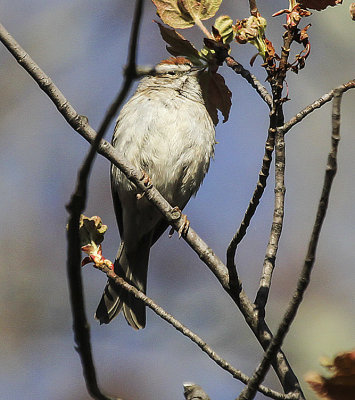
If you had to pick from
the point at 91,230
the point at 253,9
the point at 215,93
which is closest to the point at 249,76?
the point at 215,93

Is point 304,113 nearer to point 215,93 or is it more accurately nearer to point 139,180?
point 215,93

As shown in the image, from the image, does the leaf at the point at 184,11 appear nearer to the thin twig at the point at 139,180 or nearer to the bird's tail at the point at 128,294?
the thin twig at the point at 139,180

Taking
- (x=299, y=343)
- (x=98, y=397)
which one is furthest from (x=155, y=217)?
(x=98, y=397)

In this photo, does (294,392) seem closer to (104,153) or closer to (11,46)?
(104,153)

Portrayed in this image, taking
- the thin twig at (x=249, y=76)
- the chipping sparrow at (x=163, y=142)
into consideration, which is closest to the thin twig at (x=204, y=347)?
the thin twig at (x=249, y=76)

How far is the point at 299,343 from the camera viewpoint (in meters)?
5.09

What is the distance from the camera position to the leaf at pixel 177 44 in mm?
2227

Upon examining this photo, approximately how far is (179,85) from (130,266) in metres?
1.42

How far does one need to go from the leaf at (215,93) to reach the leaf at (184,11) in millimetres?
203

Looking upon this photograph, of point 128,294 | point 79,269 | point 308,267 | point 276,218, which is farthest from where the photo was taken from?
point 128,294

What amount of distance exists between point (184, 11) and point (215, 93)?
36cm

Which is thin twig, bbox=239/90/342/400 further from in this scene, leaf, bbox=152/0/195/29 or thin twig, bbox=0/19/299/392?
leaf, bbox=152/0/195/29

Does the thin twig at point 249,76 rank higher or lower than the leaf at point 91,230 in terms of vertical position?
higher

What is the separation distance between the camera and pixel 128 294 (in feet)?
14.2
